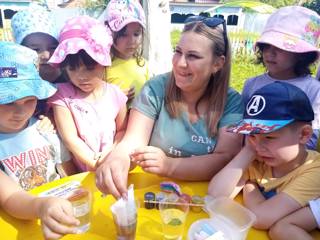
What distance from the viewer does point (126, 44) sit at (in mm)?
2898

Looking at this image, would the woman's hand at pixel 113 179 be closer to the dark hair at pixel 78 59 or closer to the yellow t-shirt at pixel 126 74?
the dark hair at pixel 78 59

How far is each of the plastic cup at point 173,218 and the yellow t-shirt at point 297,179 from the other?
1.43 feet

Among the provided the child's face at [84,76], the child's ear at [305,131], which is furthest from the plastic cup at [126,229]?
the child's face at [84,76]

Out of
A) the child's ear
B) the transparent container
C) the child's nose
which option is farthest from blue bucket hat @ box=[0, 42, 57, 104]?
the child's ear

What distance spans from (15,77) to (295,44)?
1815 mm

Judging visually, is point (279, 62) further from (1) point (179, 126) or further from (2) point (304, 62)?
(1) point (179, 126)

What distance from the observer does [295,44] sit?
7.29 ft

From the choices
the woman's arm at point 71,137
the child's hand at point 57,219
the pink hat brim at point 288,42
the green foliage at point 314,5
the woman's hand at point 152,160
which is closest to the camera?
the child's hand at point 57,219

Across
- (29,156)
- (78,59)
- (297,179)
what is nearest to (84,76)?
(78,59)

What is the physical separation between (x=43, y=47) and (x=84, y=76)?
0.49 metres

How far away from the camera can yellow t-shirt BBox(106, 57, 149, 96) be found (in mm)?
2686

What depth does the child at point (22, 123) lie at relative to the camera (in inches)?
65.8

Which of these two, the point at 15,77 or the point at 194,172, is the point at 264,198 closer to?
the point at 194,172

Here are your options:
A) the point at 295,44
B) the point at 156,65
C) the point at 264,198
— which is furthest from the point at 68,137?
the point at 156,65
